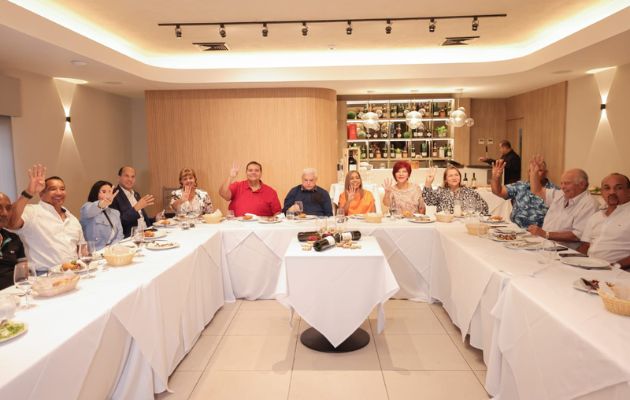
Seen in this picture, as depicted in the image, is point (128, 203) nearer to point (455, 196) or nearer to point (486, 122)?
point (455, 196)

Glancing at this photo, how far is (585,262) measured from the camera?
2.74 m

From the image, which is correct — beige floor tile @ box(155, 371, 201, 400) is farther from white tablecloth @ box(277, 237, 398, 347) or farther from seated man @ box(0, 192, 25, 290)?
seated man @ box(0, 192, 25, 290)

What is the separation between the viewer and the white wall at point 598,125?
6.39 metres

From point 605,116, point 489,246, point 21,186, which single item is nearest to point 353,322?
point 489,246

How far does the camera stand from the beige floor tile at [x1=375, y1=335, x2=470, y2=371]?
10.3 ft

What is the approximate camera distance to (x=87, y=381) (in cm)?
208

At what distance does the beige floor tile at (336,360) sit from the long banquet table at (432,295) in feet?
2.37

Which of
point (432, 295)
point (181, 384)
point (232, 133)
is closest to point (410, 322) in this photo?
point (432, 295)

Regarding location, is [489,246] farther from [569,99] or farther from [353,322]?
[569,99]

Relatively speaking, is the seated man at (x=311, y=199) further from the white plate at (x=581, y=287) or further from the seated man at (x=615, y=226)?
the white plate at (x=581, y=287)

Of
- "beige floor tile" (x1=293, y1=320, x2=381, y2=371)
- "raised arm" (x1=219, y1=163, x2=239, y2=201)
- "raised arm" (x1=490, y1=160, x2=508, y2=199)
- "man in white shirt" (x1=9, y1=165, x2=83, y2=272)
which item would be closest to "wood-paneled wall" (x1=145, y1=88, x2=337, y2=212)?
"raised arm" (x1=219, y1=163, x2=239, y2=201)

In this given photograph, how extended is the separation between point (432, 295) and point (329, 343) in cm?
137

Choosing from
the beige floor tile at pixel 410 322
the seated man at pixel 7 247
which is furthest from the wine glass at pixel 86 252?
the beige floor tile at pixel 410 322

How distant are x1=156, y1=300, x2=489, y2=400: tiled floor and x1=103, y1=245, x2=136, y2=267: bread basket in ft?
2.71
